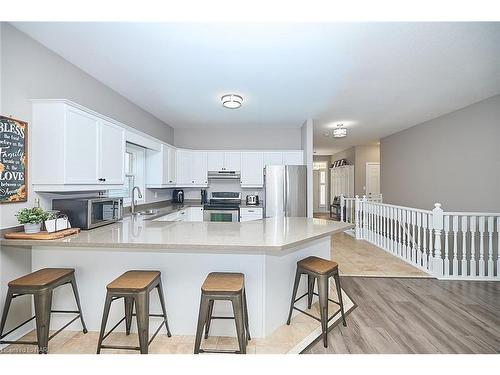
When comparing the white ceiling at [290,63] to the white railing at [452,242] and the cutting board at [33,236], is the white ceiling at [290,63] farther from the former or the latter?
the white railing at [452,242]

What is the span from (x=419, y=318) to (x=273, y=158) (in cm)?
360

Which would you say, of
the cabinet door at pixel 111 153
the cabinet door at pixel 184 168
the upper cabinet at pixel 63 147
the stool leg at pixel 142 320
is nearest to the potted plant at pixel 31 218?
the upper cabinet at pixel 63 147

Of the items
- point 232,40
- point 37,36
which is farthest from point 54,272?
point 232,40

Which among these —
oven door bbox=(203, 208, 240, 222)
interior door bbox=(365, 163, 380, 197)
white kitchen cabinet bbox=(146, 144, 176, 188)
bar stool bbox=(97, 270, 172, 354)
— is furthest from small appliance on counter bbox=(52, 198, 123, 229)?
interior door bbox=(365, 163, 380, 197)

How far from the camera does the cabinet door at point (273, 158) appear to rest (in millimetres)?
5242

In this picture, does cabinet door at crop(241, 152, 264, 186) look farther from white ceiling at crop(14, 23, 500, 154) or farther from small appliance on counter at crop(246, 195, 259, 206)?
white ceiling at crop(14, 23, 500, 154)

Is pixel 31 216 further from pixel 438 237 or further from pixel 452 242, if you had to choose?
pixel 452 242

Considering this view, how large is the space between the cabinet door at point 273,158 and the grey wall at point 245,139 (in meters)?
0.40

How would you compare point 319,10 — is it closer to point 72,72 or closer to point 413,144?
point 72,72

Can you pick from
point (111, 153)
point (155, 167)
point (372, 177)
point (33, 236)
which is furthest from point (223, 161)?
point (372, 177)

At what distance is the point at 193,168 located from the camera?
5.35 meters

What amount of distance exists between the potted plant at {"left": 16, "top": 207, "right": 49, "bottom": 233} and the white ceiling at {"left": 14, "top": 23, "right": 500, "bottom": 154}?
1517 millimetres

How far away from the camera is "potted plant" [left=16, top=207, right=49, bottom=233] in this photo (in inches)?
77.5

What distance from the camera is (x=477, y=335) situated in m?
2.17
